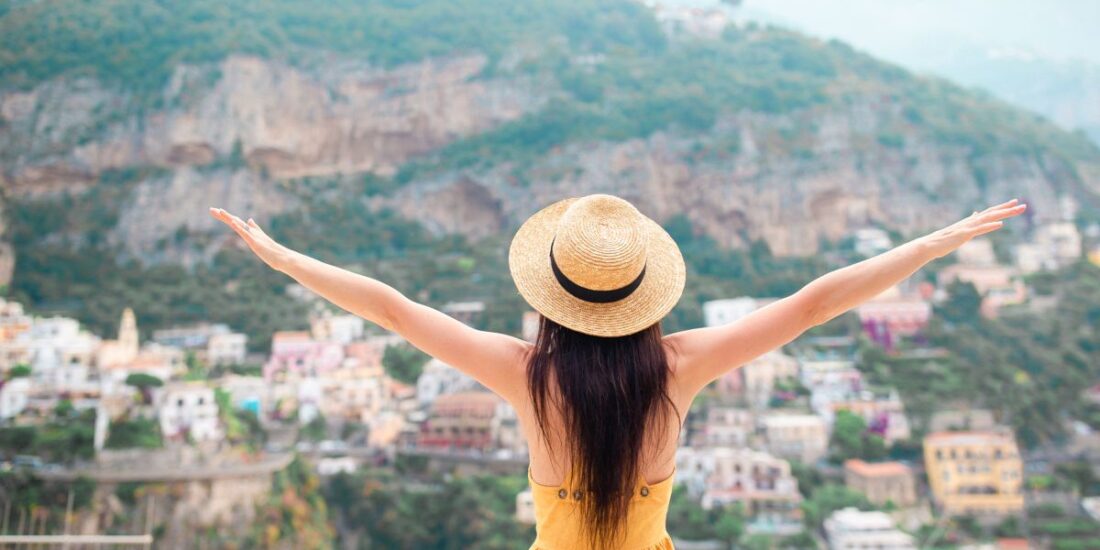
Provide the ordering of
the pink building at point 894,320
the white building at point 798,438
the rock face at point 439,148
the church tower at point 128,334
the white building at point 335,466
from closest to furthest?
the white building at point 335,466, the white building at point 798,438, the church tower at point 128,334, the pink building at point 894,320, the rock face at point 439,148

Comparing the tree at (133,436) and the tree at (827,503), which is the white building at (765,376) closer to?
the tree at (827,503)

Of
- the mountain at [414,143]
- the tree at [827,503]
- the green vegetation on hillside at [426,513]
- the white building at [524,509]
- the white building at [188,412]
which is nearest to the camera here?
the green vegetation on hillside at [426,513]

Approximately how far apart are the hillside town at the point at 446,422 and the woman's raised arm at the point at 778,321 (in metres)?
13.2

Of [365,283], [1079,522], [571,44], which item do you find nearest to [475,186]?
[571,44]

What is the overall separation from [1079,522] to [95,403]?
1973 centimetres

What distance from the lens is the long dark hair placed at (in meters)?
1.02

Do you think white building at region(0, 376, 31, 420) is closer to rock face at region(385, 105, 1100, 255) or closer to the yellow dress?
rock face at region(385, 105, 1100, 255)

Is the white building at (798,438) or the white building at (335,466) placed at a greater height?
the white building at (798,438)

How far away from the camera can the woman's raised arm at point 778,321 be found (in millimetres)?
1043

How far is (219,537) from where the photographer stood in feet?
45.7

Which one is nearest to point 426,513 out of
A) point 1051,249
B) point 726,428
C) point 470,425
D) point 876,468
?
point 470,425

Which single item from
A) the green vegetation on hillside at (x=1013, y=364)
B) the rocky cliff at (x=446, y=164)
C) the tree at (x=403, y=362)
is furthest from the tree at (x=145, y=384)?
the green vegetation on hillside at (x=1013, y=364)

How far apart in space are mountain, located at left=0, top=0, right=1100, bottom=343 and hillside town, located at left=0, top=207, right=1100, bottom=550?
3850 millimetres

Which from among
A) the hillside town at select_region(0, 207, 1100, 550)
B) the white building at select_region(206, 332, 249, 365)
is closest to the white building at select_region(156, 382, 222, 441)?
the hillside town at select_region(0, 207, 1100, 550)
